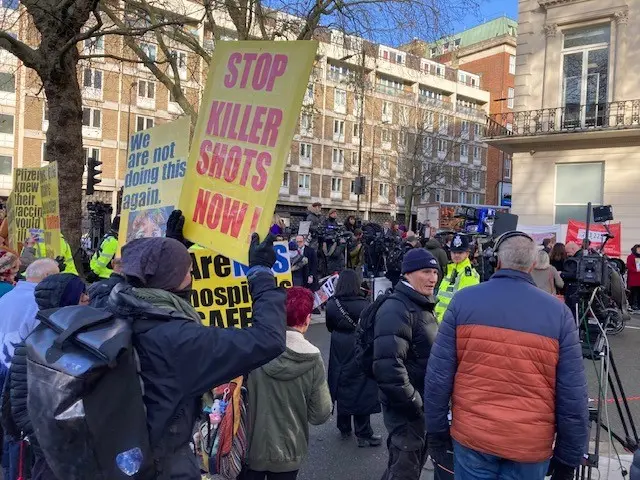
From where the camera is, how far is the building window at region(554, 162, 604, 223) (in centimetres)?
1873

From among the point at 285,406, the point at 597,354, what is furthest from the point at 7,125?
the point at 597,354

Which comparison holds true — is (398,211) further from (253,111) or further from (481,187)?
(253,111)

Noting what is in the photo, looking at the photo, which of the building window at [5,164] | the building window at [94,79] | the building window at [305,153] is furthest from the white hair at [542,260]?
the building window at [305,153]

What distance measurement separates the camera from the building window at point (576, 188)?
18.7 meters

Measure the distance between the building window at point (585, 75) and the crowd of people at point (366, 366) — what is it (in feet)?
57.7

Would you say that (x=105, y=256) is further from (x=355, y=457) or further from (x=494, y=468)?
(x=494, y=468)

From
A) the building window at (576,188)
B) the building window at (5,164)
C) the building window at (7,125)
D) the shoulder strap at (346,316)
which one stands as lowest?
the shoulder strap at (346,316)

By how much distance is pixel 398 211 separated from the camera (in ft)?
182

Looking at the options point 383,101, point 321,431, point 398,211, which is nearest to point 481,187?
point 398,211

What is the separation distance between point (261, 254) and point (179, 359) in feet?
1.84

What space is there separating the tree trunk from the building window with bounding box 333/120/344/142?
138 feet

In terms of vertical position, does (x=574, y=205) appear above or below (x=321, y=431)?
above

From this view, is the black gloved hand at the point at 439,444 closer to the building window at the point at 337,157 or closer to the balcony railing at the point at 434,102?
the building window at the point at 337,157

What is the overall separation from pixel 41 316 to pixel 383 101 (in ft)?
173
